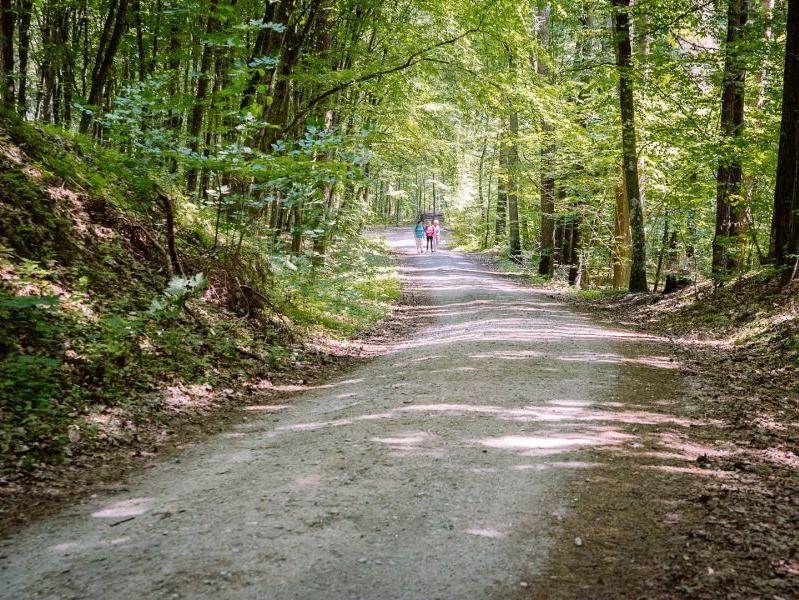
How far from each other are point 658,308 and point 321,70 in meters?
9.59

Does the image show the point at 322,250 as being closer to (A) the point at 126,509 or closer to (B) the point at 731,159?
(B) the point at 731,159

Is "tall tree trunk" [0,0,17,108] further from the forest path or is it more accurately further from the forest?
the forest path

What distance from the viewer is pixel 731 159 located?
504 inches

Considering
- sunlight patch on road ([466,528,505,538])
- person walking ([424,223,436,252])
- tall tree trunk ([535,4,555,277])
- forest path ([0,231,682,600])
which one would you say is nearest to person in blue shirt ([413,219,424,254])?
person walking ([424,223,436,252])

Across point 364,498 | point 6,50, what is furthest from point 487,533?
point 6,50

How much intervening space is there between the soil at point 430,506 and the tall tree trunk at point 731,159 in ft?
23.5

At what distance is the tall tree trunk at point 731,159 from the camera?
13.0 meters

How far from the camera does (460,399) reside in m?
7.09

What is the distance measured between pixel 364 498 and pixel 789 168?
11.4 meters

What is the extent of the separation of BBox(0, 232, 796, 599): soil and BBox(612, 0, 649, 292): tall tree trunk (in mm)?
9645

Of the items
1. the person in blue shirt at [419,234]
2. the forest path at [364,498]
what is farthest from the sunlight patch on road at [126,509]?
the person in blue shirt at [419,234]

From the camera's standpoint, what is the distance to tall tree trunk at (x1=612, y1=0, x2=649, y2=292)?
15.9 m

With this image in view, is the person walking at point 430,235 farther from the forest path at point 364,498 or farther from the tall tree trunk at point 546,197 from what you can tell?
the forest path at point 364,498

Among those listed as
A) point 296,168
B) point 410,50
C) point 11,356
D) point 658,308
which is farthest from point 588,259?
point 11,356
